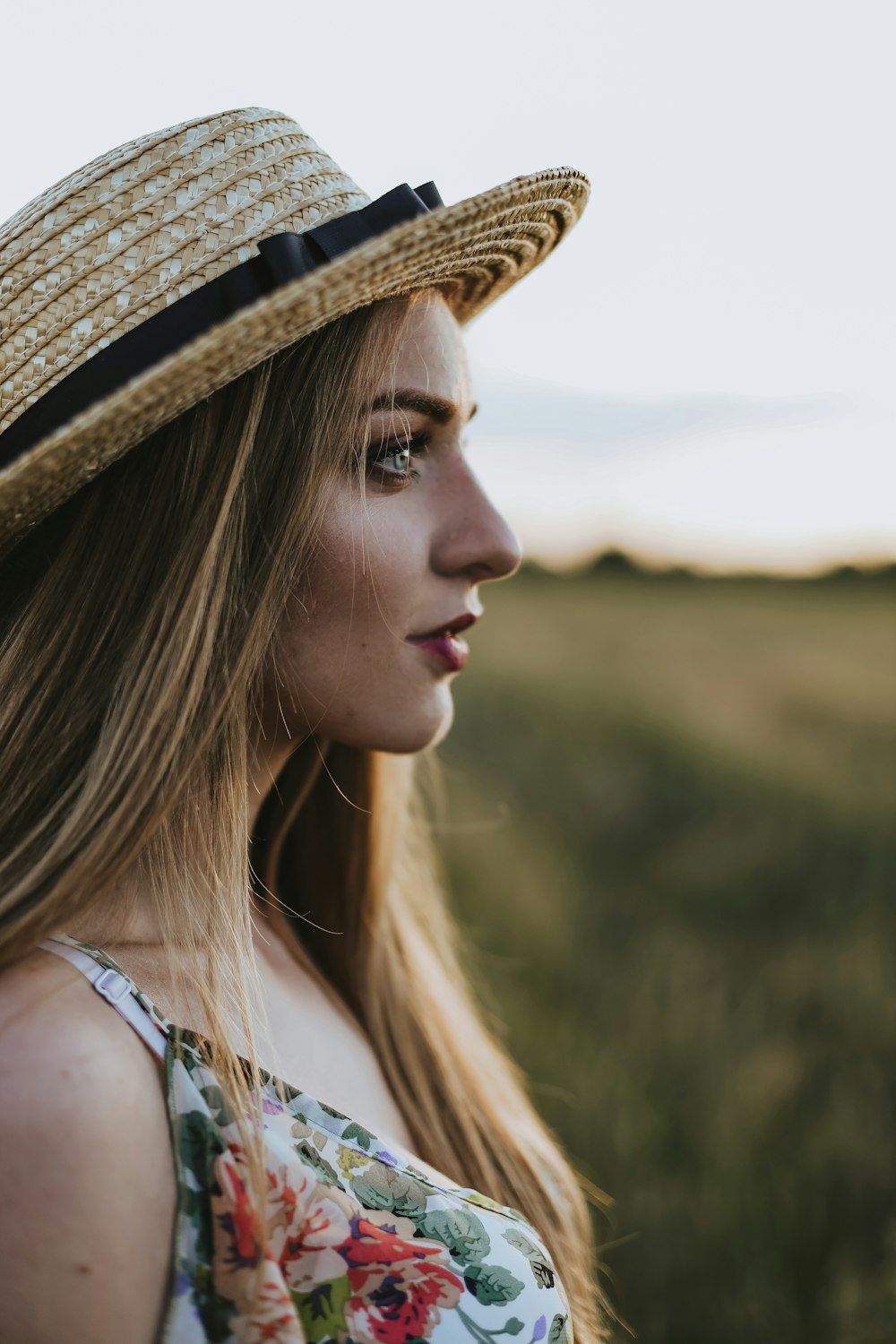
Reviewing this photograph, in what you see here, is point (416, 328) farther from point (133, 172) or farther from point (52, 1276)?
point (52, 1276)

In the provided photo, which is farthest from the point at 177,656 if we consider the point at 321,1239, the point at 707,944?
the point at 707,944

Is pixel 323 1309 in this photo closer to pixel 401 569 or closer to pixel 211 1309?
pixel 211 1309

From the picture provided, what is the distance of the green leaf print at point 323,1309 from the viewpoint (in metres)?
1.27

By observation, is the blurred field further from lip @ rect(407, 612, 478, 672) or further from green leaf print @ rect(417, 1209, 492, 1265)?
lip @ rect(407, 612, 478, 672)

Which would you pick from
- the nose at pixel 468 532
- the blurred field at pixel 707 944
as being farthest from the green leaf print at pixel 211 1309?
the blurred field at pixel 707 944

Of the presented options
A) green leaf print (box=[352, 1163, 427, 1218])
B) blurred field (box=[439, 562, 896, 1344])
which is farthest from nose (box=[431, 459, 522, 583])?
blurred field (box=[439, 562, 896, 1344])

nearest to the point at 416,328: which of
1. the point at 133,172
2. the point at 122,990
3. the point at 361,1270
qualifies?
the point at 133,172

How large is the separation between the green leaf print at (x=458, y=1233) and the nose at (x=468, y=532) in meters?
0.88

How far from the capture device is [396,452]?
1586 mm

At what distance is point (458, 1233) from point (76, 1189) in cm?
52

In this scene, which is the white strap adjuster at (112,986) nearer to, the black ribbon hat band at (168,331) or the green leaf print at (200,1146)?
the green leaf print at (200,1146)

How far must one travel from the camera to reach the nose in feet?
5.32

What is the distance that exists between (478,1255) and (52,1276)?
0.54 meters

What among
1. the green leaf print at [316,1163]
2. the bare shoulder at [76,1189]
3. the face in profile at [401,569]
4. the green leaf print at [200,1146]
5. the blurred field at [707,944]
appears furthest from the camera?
the blurred field at [707,944]
